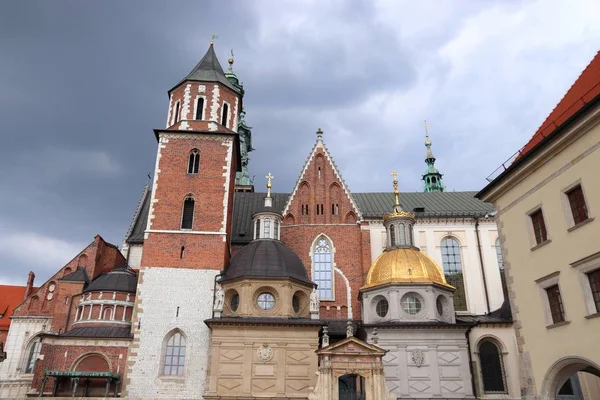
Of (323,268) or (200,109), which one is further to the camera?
(323,268)

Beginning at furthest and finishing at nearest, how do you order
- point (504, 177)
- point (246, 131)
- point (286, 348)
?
point (246, 131), point (286, 348), point (504, 177)

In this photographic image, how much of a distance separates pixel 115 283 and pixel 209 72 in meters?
15.2

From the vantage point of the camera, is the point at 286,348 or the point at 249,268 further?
the point at 249,268

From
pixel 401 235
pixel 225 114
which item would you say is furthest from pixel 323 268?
pixel 225 114

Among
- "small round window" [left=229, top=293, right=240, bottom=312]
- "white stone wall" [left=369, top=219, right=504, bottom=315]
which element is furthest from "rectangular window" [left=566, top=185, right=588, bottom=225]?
"white stone wall" [left=369, top=219, right=504, bottom=315]

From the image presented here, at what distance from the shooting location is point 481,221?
3475 cm

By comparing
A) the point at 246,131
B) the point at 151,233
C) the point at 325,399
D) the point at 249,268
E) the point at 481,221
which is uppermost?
the point at 246,131

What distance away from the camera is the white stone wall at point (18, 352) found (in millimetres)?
30391

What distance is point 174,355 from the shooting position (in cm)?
2573

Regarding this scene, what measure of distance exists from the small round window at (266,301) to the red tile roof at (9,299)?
23.0m

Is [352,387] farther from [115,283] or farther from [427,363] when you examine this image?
[115,283]

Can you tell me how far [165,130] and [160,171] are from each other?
274 centimetres

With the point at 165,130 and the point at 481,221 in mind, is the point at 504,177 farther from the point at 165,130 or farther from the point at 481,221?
the point at 165,130

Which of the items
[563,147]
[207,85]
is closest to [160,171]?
[207,85]
